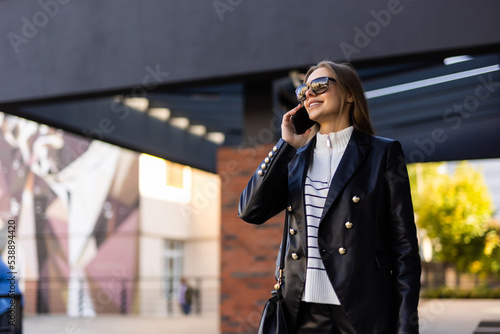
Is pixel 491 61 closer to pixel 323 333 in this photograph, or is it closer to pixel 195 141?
pixel 195 141

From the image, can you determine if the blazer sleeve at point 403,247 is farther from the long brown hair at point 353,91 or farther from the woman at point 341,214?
the long brown hair at point 353,91

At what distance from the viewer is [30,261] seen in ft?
107

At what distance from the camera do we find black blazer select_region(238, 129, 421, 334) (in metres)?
2.22

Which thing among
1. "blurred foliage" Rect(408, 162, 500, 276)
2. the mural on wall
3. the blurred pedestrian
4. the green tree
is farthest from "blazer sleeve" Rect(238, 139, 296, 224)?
the mural on wall

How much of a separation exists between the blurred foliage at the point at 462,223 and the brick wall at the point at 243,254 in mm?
19980

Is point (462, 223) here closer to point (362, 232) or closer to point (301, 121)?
point (301, 121)

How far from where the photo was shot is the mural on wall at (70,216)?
3122cm

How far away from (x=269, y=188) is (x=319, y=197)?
8.1 inches

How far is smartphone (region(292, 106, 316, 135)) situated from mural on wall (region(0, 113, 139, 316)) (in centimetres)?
2873

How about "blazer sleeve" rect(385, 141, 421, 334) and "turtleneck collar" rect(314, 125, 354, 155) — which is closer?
"blazer sleeve" rect(385, 141, 421, 334)

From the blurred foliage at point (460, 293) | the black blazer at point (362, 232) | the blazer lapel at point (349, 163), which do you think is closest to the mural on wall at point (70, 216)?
the blurred foliage at point (460, 293)

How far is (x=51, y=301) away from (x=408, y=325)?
102 feet

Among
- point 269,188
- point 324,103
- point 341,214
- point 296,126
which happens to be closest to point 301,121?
point 296,126

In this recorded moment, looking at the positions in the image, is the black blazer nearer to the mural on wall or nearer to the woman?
the woman
